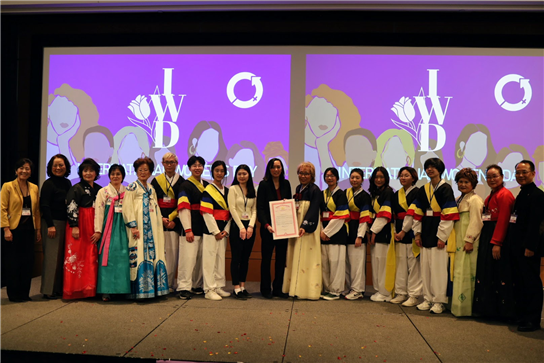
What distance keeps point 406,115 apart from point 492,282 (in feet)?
7.85

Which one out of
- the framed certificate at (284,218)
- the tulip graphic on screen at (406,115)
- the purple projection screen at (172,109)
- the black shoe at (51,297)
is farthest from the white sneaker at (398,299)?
the black shoe at (51,297)

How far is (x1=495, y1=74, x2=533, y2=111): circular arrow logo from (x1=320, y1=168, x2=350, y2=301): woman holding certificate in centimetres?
257

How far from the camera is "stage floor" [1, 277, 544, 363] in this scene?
260 centimetres

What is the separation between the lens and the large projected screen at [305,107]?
5.08m

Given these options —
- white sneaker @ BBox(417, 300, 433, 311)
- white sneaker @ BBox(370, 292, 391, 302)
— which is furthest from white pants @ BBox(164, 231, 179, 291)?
white sneaker @ BBox(417, 300, 433, 311)

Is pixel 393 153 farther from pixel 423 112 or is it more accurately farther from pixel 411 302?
pixel 411 302

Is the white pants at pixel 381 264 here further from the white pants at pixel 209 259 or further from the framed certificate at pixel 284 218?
the white pants at pixel 209 259

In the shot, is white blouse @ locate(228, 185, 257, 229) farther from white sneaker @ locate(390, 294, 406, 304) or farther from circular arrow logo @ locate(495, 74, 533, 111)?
circular arrow logo @ locate(495, 74, 533, 111)

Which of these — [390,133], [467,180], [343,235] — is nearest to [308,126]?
[390,133]

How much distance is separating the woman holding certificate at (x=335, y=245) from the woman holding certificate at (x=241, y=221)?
80cm

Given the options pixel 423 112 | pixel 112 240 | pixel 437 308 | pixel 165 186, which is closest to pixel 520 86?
pixel 423 112

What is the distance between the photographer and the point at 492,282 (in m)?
3.51

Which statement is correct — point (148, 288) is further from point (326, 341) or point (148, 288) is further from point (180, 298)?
point (326, 341)

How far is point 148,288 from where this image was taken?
3.84 metres
